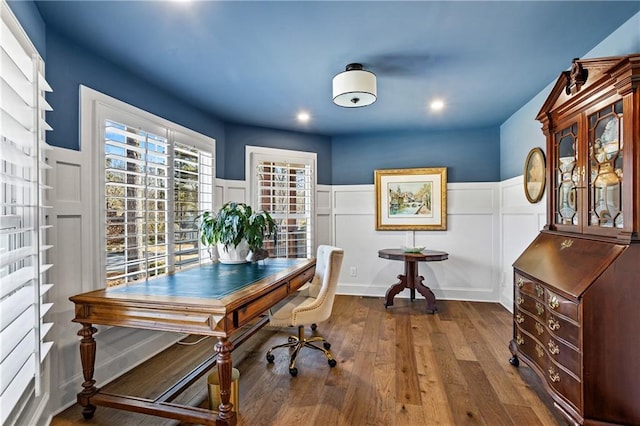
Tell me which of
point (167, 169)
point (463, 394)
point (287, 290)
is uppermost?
point (167, 169)

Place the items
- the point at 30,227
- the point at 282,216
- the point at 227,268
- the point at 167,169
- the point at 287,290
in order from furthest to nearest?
the point at 282,216, the point at 167,169, the point at 227,268, the point at 287,290, the point at 30,227

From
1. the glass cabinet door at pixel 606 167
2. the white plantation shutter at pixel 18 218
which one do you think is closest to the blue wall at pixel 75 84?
the white plantation shutter at pixel 18 218

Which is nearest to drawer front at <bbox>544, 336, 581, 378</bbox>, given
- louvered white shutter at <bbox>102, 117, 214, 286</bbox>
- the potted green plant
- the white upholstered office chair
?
the white upholstered office chair

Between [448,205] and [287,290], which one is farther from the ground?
[448,205]

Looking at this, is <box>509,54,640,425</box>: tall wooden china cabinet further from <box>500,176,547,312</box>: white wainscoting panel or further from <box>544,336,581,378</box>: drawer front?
<box>500,176,547,312</box>: white wainscoting panel

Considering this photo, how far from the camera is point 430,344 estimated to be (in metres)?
3.02

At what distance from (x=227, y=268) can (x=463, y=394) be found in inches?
77.9

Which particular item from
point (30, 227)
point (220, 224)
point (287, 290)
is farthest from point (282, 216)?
point (30, 227)

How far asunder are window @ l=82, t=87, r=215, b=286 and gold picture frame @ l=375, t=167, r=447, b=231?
258 cm

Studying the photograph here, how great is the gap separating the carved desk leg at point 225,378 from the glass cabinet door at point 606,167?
222 centimetres

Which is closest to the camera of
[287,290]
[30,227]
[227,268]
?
[30,227]

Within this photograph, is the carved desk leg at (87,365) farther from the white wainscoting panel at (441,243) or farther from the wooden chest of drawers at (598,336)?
the white wainscoting panel at (441,243)

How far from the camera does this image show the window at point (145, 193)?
2.39m

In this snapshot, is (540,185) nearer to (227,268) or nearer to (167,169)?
(227,268)
